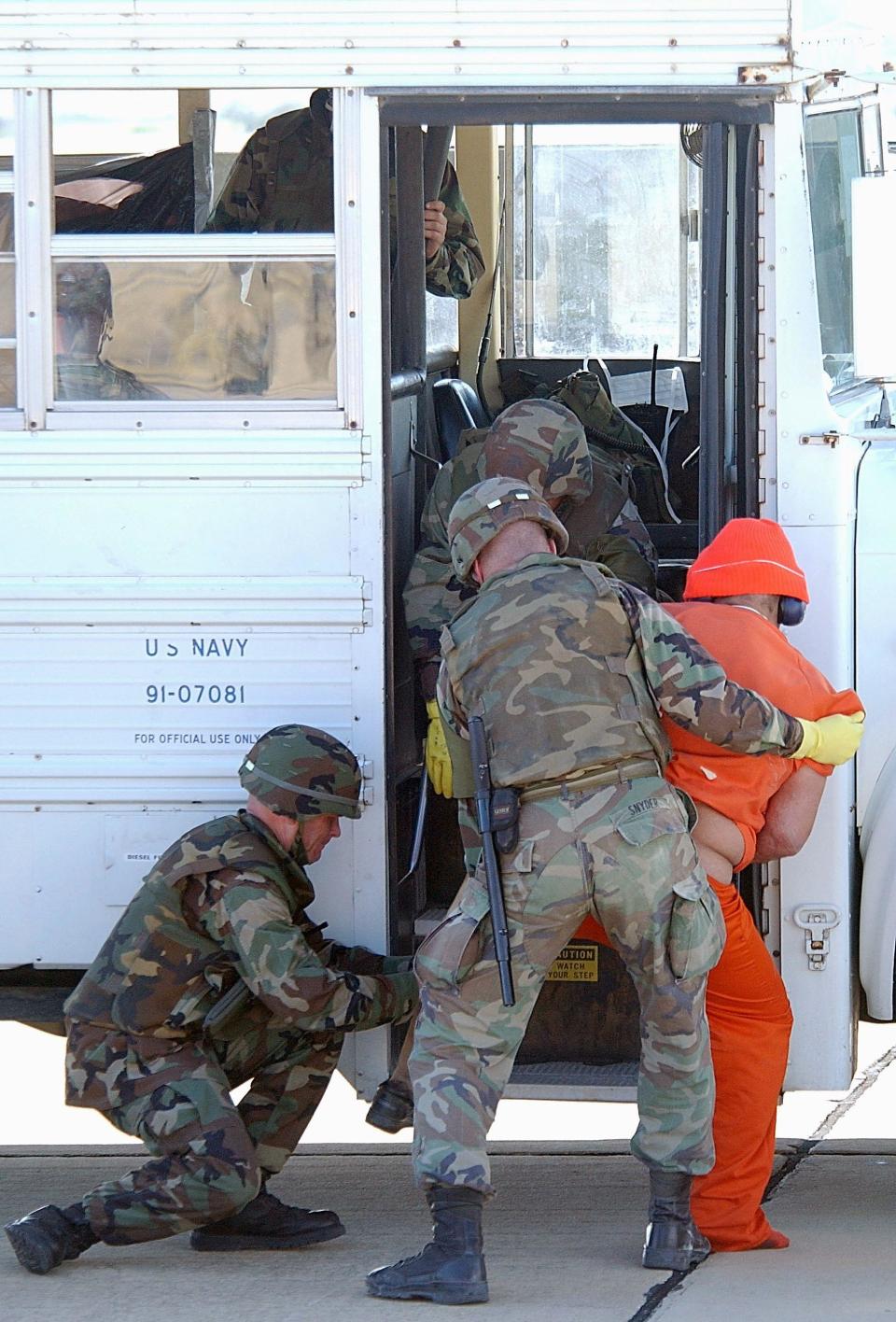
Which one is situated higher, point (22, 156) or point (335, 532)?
point (22, 156)

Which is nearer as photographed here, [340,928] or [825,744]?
[825,744]

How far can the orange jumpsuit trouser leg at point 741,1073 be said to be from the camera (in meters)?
3.42

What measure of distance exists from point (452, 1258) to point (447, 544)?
151 centimetres

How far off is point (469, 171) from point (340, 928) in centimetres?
276

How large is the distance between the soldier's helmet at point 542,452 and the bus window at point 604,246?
1750 millimetres

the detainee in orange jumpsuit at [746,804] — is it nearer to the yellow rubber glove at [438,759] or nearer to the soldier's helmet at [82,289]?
the yellow rubber glove at [438,759]

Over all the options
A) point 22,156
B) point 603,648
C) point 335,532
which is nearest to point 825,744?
point 603,648

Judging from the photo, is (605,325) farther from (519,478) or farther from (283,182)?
(283,182)

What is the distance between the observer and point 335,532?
354cm

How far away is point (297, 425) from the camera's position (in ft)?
11.6

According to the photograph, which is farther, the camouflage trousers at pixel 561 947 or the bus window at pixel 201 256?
the bus window at pixel 201 256

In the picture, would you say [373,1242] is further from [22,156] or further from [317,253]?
[22,156]

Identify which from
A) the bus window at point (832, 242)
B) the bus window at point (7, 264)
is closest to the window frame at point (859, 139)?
the bus window at point (832, 242)

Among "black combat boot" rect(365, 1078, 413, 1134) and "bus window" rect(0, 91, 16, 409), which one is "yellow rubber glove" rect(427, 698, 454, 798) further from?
"bus window" rect(0, 91, 16, 409)
